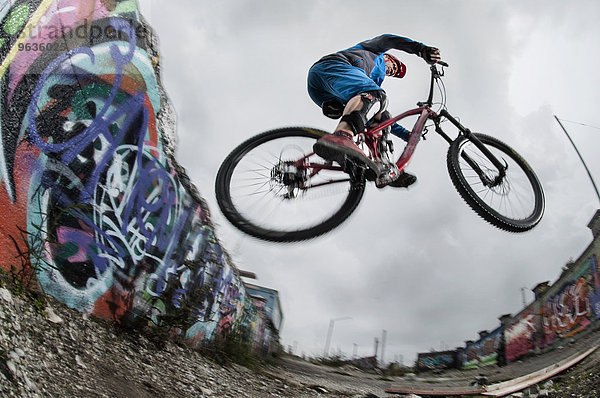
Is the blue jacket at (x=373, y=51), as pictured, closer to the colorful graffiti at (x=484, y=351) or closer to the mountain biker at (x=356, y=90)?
the mountain biker at (x=356, y=90)

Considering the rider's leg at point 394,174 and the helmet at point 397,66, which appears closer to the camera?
the rider's leg at point 394,174

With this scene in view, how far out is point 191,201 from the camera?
4.84 meters

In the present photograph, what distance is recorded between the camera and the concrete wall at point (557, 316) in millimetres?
11709

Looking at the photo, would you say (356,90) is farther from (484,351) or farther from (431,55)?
(484,351)

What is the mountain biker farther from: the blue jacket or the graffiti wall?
the graffiti wall

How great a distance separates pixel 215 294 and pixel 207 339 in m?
0.56

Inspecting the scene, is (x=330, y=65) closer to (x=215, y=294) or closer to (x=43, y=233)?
(x=43, y=233)

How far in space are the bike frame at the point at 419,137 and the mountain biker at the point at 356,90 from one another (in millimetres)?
123

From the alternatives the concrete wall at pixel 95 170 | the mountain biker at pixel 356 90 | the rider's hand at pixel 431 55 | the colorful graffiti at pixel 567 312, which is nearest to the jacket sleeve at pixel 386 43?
the mountain biker at pixel 356 90

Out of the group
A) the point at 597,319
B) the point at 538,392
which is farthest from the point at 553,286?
the point at 538,392

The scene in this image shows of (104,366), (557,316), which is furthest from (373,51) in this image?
(557,316)

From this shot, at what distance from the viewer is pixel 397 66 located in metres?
4.07

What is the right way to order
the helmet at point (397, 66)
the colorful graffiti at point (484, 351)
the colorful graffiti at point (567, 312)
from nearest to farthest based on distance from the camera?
the helmet at point (397, 66), the colorful graffiti at point (567, 312), the colorful graffiti at point (484, 351)

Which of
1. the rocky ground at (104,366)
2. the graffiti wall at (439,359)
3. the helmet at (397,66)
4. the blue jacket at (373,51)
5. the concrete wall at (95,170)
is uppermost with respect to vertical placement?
the graffiti wall at (439,359)
